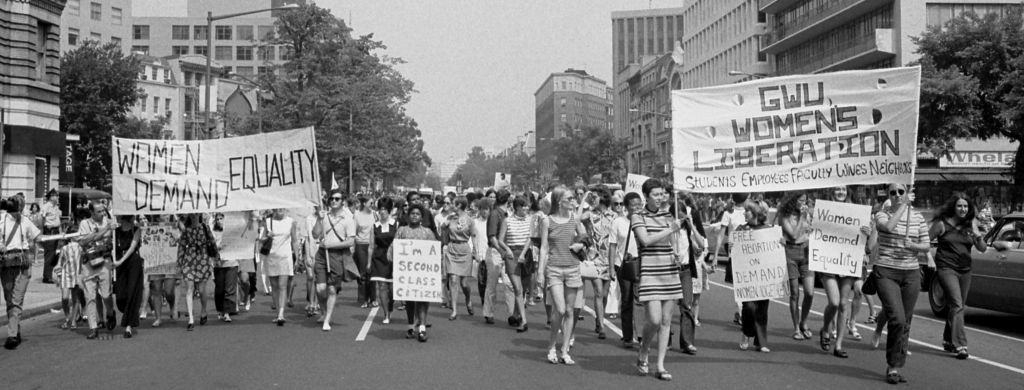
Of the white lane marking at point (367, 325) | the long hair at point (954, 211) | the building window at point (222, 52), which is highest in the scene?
the building window at point (222, 52)

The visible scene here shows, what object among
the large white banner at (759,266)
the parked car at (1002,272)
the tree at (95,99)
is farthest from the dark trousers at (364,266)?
the tree at (95,99)

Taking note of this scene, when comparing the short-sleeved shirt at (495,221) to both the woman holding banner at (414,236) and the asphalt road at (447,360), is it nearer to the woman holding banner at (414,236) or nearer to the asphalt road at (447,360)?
the woman holding banner at (414,236)

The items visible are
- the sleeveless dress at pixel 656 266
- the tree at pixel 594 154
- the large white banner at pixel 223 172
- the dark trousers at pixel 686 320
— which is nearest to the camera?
the sleeveless dress at pixel 656 266

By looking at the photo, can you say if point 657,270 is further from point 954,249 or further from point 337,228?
point 337,228

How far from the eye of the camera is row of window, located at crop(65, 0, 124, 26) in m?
70.6

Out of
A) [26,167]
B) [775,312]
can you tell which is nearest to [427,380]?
[775,312]

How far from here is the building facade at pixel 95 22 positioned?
69812 millimetres

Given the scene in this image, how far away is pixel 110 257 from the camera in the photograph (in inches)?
444

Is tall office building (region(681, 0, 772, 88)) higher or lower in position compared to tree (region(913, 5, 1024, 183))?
higher

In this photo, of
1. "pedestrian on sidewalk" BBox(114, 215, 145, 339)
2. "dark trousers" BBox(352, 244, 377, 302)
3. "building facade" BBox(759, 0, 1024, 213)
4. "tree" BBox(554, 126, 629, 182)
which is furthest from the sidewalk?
"tree" BBox(554, 126, 629, 182)

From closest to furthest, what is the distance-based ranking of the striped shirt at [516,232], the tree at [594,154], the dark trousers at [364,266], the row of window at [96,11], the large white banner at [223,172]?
the large white banner at [223,172] < the striped shirt at [516,232] < the dark trousers at [364,266] < the row of window at [96,11] < the tree at [594,154]

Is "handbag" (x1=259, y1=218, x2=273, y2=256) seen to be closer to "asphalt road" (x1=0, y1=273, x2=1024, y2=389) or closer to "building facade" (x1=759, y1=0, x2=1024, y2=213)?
"asphalt road" (x1=0, y1=273, x2=1024, y2=389)

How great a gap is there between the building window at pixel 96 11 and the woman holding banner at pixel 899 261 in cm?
7600

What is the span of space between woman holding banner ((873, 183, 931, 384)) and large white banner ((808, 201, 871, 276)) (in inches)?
30.8
